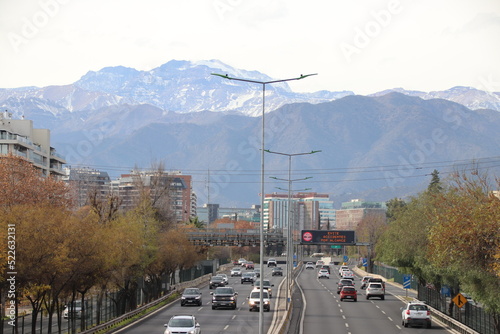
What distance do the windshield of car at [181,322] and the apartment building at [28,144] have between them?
3018 inches

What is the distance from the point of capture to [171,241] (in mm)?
88500

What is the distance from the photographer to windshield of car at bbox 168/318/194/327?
4191 cm

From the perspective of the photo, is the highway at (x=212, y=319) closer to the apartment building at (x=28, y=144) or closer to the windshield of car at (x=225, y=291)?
the windshield of car at (x=225, y=291)

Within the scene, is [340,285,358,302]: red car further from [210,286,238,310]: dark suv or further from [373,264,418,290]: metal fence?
[373,264,418,290]: metal fence

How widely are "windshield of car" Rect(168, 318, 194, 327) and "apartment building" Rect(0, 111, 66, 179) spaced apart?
3018 inches

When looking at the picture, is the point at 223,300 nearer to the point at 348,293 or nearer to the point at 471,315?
the point at 348,293

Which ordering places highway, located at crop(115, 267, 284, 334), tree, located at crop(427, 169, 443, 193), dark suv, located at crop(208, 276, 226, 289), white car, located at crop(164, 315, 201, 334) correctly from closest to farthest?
white car, located at crop(164, 315, 201, 334) < highway, located at crop(115, 267, 284, 334) < tree, located at crop(427, 169, 443, 193) < dark suv, located at crop(208, 276, 226, 289)

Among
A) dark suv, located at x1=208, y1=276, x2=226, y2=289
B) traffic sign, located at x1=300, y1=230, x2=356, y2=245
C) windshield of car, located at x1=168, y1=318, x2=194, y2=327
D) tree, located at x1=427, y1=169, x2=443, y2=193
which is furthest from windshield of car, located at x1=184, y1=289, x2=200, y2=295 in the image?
traffic sign, located at x1=300, y1=230, x2=356, y2=245

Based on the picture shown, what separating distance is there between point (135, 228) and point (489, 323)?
1141 inches

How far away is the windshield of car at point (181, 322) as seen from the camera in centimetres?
4191

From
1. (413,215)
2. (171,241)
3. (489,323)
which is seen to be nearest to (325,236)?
(171,241)

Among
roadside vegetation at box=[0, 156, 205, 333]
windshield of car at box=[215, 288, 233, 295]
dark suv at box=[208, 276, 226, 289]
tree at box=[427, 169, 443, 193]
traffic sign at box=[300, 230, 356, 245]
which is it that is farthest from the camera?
traffic sign at box=[300, 230, 356, 245]

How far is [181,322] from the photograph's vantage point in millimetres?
42188

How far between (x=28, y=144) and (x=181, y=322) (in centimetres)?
9441
